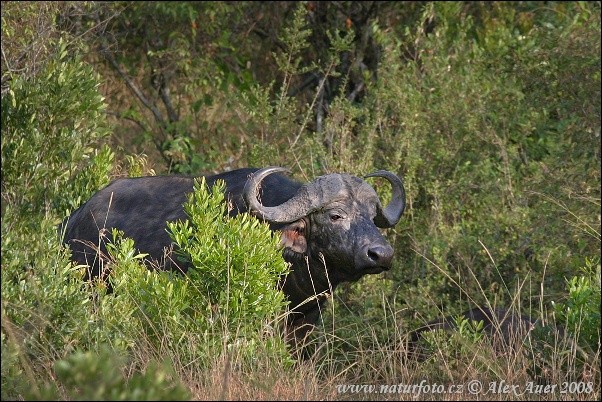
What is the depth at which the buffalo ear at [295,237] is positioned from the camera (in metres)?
6.60

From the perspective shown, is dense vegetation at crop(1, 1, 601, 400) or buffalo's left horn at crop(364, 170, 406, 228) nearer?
dense vegetation at crop(1, 1, 601, 400)

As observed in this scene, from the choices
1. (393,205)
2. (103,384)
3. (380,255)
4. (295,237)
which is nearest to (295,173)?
(393,205)

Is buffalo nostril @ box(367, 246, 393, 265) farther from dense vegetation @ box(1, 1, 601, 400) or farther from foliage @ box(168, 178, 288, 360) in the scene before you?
foliage @ box(168, 178, 288, 360)

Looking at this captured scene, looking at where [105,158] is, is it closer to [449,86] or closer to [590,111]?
[449,86]

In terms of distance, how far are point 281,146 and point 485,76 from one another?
6.91 feet

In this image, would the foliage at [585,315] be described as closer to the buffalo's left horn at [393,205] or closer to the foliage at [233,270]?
the foliage at [233,270]

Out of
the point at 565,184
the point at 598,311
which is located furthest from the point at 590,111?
the point at 598,311

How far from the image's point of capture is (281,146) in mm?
9055

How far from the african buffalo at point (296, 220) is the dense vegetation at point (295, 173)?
1.02ft

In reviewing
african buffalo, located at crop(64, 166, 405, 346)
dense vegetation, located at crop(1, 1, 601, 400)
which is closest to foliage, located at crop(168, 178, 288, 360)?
dense vegetation, located at crop(1, 1, 601, 400)

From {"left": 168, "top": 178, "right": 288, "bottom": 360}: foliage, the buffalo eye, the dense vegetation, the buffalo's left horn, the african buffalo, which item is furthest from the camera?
the buffalo's left horn

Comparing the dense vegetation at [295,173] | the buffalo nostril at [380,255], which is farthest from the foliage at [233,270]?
the buffalo nostril at [380,255]

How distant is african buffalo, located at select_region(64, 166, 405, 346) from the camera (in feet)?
21.1

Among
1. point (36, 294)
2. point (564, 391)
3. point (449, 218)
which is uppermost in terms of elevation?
point (36, 294)
